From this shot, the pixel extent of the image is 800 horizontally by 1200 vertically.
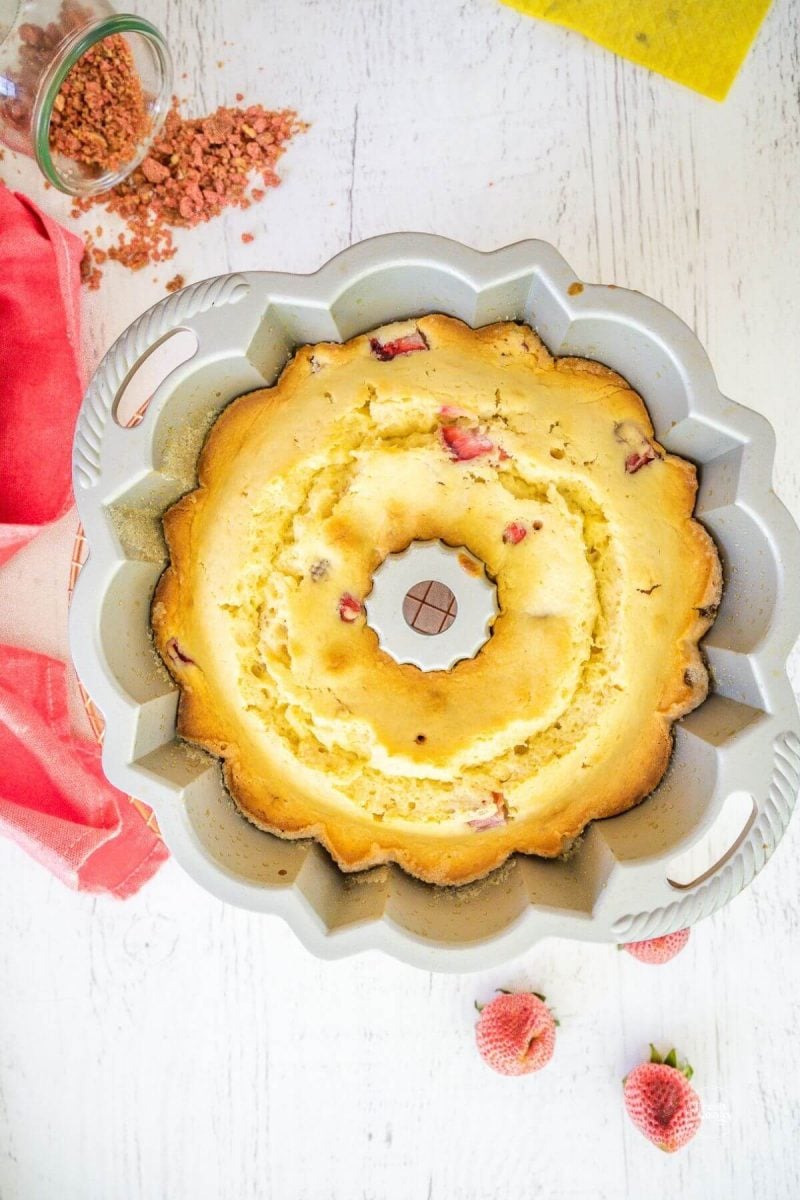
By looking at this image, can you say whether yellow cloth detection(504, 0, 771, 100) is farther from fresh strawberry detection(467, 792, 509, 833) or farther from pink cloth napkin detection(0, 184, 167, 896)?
fresh strawberry detection(467, 792, 509, 833)

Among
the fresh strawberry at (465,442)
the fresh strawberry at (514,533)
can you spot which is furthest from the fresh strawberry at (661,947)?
the fresh strawberry at (465,442)

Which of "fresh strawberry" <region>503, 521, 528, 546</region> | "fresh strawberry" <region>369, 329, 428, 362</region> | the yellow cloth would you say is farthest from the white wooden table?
"fresh strawberry" <region>503, 521, 528, 546</region>

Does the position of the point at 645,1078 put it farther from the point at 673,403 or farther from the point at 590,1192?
the point at 673,403

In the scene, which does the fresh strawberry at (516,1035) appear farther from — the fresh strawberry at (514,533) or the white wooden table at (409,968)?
the fresh strawberry at (514,533)

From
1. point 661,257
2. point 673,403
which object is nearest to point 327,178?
point 661,257

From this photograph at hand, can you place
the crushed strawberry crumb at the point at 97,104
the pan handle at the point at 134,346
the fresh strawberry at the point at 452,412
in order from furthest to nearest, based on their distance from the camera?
the crushed strawberry crumb at the point at 97,104
the fresh strawberry at the point at 452,412
the pan handle at the point at 134,346

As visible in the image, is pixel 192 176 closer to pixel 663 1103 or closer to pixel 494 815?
pixel 494 815

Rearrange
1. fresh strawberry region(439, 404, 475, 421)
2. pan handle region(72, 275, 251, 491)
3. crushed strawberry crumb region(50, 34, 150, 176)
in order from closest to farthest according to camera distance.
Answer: pan handle region(72, 275, 251, 491) < fresh strawberry region(439, 404, 475, 421) < crushed strawberry crumb region(50, 34, 150, 176)

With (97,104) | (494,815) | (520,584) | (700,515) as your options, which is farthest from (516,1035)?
(97,104)
